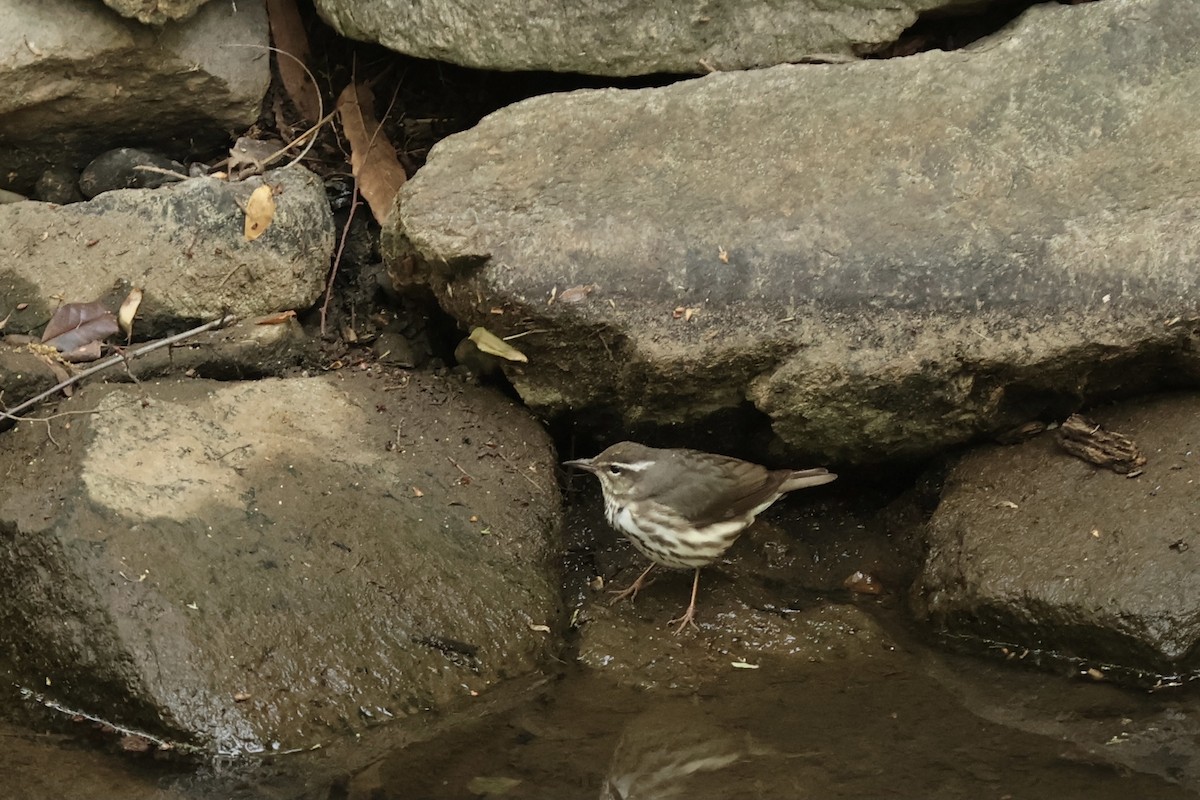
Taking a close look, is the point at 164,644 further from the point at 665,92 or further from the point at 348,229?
the point at 665,92

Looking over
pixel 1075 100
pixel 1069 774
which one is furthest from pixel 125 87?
pixel 1069 774

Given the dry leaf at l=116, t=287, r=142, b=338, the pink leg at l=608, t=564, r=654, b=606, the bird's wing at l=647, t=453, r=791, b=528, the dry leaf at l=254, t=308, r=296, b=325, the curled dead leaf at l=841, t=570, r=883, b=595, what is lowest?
the pink leg at l=608, t=564, r=654, b=606

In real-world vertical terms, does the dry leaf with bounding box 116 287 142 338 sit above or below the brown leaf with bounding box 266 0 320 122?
below

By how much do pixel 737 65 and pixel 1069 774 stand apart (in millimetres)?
3286

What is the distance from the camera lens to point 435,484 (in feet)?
14.9

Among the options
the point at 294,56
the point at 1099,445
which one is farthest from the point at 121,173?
the point at 1099,445

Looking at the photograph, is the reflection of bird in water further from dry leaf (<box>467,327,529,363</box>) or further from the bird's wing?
dry leaf (<box>467,327,529,363</box>)

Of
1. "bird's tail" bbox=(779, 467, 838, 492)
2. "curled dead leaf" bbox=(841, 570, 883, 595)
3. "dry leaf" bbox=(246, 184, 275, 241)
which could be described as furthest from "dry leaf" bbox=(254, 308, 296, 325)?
"curled dead leaf" bbox=(841, 570, 883, 595)

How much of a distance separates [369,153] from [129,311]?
4.69 feet

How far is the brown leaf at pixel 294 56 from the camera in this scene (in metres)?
5.82

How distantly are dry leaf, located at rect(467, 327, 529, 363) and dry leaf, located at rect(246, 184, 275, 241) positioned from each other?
116 cm

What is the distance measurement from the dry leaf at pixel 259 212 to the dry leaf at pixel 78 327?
67 cm

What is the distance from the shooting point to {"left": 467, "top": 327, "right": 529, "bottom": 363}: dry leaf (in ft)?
15.2

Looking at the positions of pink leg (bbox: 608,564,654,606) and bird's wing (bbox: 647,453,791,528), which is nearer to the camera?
bird's wing (bbox: 647,453,791,528)
